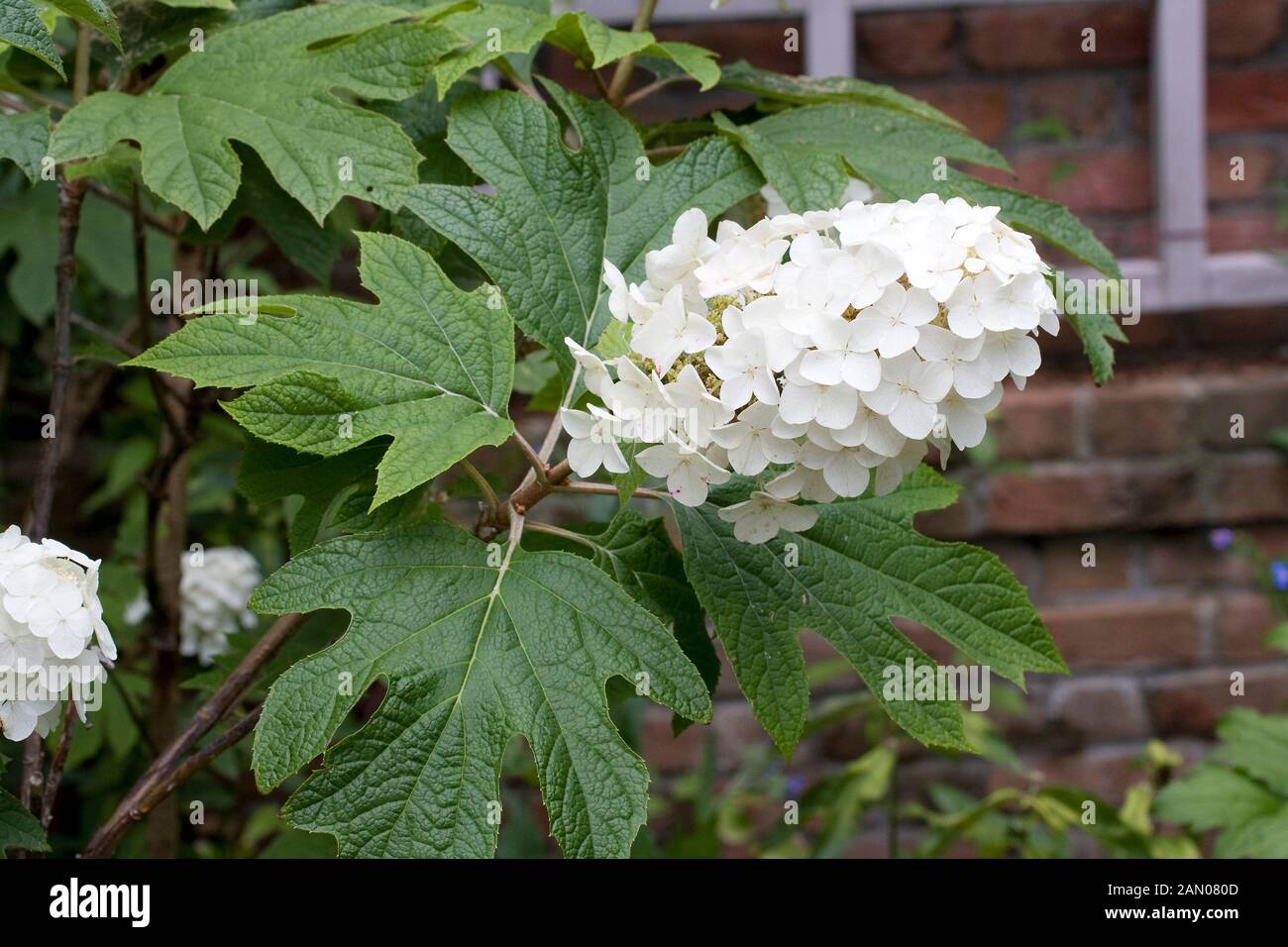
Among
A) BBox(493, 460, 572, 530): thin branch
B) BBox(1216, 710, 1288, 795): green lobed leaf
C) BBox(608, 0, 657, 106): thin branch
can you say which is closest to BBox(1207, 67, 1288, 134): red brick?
BBox(1216, 710, 1288, 795): green lobed leaf

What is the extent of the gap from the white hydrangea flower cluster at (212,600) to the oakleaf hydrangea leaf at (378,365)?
81 centimetres

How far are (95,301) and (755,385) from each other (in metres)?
1.44

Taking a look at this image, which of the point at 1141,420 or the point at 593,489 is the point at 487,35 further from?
the point at 1141,420

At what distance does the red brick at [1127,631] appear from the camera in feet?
6.66

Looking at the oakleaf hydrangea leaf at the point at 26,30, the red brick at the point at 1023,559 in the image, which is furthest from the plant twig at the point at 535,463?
the red brick at the point at 1023,559

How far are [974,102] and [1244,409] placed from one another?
0.66 metres

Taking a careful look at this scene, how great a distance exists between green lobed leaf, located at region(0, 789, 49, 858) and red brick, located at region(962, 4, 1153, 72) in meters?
1.75

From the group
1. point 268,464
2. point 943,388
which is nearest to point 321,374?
point 268,464

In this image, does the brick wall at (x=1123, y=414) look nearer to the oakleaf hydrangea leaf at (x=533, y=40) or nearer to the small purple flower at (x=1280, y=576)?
the small purple flower at (x=1280, y=576)

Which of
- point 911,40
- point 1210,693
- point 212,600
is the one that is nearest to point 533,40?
point 212,600

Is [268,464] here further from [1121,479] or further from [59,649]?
[1121,479]

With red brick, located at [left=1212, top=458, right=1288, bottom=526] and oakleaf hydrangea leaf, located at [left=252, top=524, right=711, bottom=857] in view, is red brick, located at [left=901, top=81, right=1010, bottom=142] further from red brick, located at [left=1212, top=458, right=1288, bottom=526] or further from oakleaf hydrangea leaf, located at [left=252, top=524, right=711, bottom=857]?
oakleaf hydrangea leaf, located at [left=252, top=524, right=711, bottom=857]

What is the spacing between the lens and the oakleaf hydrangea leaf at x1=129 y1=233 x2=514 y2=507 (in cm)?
71

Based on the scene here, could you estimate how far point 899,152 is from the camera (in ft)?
3.16
